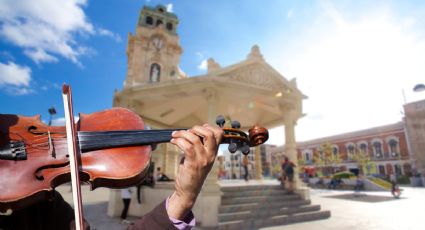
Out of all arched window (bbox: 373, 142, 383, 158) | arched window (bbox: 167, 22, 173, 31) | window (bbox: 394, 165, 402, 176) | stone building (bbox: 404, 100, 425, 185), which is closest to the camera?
stone building (bbox: 404, 100, 425, 185)

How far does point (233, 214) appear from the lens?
7.00m

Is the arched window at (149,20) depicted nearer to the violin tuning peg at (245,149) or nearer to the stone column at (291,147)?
the stone column at (291,147)

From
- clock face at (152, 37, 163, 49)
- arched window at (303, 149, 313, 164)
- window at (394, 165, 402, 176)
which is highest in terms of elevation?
clock face at (152, 37, 163, 49)

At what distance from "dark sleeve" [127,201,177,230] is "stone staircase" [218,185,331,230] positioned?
20.0 feet

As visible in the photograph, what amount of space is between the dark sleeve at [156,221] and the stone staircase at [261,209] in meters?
6.09

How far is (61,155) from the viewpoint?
129 cm

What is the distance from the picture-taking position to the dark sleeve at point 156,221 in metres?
0.93

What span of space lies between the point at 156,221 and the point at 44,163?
2.46ft

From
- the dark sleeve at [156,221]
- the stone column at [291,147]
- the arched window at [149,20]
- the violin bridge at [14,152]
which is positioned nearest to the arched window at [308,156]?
the arched window at [149,20]

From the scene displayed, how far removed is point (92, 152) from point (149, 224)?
607 millimetres

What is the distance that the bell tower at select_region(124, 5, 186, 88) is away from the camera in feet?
80.0

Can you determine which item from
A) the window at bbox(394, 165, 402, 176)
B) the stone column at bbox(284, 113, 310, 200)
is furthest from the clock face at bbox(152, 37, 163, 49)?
the window at bbox(394, 165, 402, 176)

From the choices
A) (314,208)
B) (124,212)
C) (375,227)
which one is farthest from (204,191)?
(375,227)

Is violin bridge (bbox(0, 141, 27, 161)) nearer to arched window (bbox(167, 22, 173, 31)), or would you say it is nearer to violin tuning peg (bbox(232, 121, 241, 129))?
violin tuning peg (bbox(232, 121, 241, 129))
